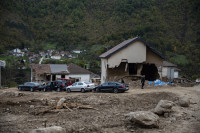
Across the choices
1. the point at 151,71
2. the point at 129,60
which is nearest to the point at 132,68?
the point at 129,60

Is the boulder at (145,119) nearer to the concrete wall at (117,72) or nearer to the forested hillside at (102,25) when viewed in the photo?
the concrete wall at (117,72)

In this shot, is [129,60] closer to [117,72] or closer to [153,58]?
[117,72]

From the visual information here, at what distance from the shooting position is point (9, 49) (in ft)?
293

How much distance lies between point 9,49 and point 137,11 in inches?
2377

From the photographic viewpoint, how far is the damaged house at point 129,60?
30.1 metres

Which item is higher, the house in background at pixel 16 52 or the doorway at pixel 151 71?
the house in background at pixel 16 52

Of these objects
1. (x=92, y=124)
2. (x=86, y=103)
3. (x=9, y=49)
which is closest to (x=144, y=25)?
(x=9, y=49)

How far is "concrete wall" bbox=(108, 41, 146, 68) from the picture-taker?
30.1 meters

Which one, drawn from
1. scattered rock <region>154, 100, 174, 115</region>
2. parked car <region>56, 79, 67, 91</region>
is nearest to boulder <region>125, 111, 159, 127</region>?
scattered rock <region>154, 100, 174, 115</region>

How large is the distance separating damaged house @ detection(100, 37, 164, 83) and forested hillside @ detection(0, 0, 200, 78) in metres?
36.4

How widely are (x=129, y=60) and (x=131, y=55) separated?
78 centimetres

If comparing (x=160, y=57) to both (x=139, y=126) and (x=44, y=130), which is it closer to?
(x=139, y=126)

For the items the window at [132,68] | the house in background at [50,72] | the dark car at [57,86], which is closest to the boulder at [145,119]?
the dark car at [57,86]

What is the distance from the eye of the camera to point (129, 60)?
30562mm
